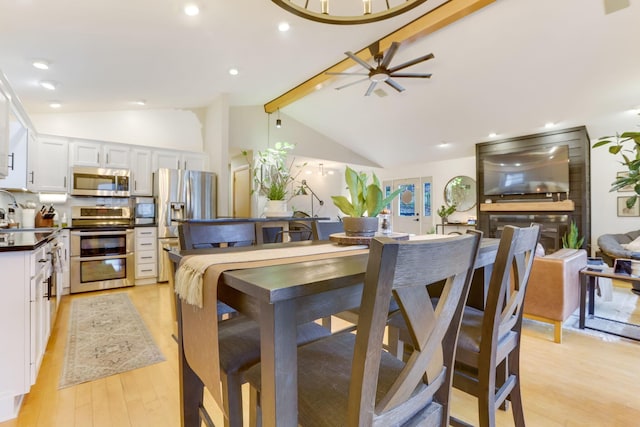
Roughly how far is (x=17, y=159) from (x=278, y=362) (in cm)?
443

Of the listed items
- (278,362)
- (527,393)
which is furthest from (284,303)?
(527,393)

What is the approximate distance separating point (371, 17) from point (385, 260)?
1.67m

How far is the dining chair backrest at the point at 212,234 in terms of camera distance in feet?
5.04

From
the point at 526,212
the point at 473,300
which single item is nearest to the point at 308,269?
the point at 473,300

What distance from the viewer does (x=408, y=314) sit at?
0.67 m

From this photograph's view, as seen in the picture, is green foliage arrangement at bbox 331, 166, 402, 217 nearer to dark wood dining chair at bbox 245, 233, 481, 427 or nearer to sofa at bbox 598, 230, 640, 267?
dark wood dining chair at bbox 245, 233, 481, 427

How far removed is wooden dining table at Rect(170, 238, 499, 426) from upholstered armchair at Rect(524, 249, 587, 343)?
248cm

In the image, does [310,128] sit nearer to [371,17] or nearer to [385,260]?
[371,17]

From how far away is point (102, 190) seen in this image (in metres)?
4.50

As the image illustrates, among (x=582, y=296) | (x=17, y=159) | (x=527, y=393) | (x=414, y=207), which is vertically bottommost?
(x=527, y=393)

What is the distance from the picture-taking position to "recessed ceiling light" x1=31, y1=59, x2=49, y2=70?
2982 millimetres

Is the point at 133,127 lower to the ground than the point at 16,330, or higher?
higher

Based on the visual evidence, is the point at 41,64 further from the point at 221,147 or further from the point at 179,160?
the point at 221,147

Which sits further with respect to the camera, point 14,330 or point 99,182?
point 99,182
